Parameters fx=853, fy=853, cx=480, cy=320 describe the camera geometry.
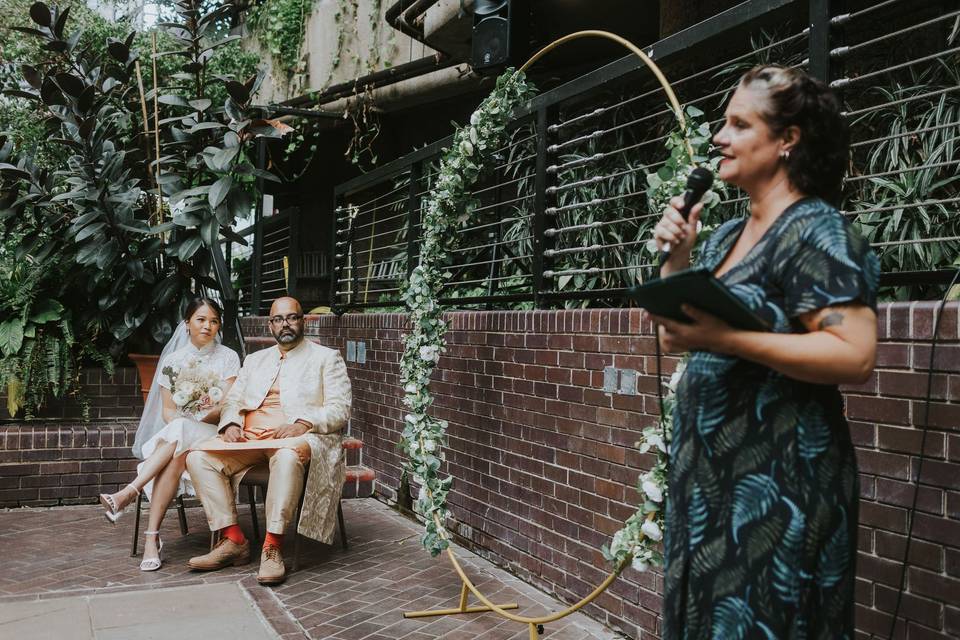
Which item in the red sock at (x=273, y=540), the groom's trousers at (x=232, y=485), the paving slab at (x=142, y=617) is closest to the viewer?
the paving slab at (x=142, y=617)

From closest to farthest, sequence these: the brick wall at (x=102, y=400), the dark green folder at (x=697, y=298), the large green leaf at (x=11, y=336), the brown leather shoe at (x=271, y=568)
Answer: the dark green folder at (x=697, y=298)
the brown leather shoe at (x=271, y=568)
the large green leaf at (x=11, y=336)
the brick wall at (x=102, y=400)

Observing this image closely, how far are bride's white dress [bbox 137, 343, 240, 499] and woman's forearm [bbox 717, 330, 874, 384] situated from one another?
14.7ft

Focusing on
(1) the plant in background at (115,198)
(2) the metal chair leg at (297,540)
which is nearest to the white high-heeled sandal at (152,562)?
(2) the metal chair leg at (297,540)

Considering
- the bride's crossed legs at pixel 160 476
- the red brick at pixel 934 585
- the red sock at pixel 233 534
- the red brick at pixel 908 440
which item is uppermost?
the red brick at pixel 908 440

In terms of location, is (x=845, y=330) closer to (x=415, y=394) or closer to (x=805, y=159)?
(x=805, y=159)

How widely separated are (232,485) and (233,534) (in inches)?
13.3

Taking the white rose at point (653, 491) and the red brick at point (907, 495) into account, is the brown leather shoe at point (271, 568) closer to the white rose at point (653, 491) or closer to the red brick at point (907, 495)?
the white rose at point (653, 491)

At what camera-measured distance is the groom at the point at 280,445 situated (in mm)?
5102

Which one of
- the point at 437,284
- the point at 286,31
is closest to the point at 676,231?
the point at 437,284

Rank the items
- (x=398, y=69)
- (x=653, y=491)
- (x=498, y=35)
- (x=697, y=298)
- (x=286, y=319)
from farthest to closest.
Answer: (x=398, y=69), (x=498, y=35), (x=286, y=319), (x=653, y=491), (x=697, y=298)

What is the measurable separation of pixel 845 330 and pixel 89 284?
24.2ft

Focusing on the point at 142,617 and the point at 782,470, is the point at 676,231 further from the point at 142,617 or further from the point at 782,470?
the point at 142,617

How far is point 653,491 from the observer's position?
308cm

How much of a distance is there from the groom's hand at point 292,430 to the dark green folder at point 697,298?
3.82 metres
